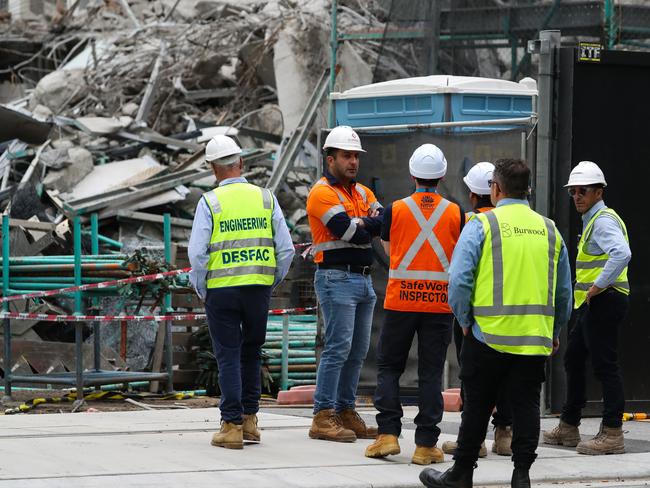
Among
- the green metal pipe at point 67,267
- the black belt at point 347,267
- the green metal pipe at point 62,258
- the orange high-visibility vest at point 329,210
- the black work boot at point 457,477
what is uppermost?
the orange high-visibility vest at point 329,210

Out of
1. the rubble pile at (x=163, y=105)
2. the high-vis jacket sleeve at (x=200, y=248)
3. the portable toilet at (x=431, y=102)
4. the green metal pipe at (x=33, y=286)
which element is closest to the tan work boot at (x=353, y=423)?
the high-vis jacket sleeve at (x=200, y=248)

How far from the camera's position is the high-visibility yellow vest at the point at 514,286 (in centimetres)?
675

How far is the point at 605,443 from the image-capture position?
8750 millimetres

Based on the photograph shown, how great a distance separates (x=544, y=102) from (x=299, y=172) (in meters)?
9.21

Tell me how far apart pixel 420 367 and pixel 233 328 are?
1.28 metres

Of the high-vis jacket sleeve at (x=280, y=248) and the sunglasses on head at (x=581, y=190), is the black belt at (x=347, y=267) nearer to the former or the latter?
the high-vis jacket sleeve at (x=280, y=248)

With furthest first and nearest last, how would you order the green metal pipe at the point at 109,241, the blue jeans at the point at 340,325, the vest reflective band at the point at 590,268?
the green metal pipe at the point at 109,241 → the vest reflective band at the point at 590,268 → the blue jeans at the point at 340,325

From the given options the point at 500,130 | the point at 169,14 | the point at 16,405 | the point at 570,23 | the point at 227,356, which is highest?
the point at 169,14

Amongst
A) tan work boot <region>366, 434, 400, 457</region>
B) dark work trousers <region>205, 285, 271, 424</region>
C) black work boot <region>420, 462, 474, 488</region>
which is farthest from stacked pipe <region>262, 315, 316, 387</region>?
black work boot <region>420, 462, 474, 488</region>

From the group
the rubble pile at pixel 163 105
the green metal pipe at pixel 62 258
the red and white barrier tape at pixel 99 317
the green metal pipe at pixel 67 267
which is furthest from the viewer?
the rubble pile at pixel 163 105

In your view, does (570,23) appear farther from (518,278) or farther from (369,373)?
(518,278)

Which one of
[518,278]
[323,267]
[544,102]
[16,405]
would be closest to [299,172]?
[16,405]

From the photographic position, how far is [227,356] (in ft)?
27.6

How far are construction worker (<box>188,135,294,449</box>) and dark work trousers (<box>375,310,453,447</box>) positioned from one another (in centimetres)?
93
